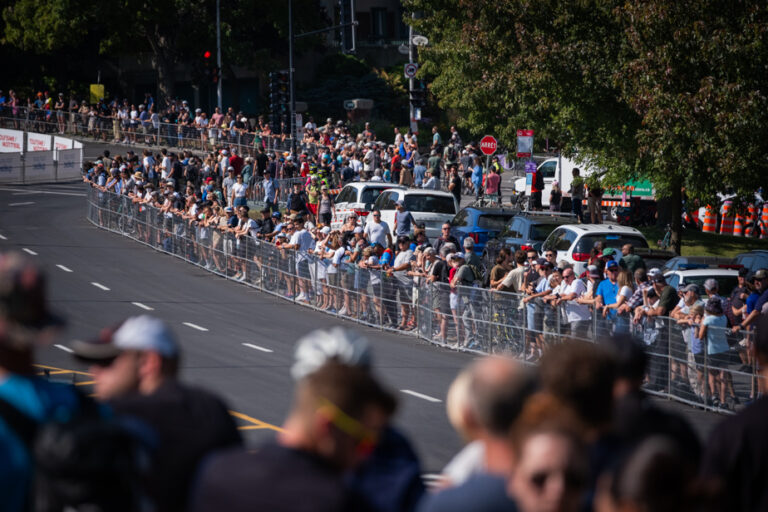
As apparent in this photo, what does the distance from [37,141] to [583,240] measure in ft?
126

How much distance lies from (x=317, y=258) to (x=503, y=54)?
40.0 ft

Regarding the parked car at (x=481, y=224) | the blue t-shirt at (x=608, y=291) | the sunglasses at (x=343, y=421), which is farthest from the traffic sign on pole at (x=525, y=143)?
the sunglasses at (x=343, y=421)

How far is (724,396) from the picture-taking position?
1355 cm

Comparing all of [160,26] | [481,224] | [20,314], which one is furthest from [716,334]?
[160,26]

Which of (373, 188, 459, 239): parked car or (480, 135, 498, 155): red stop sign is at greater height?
(480, 135, 498, 155): red stop sign

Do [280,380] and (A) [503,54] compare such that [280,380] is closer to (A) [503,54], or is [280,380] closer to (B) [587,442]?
(B) [587,442]

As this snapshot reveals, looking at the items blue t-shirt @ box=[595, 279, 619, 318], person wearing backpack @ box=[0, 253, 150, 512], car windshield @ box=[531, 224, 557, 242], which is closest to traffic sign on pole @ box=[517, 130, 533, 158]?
Answer: car windshield @ box=[531, 224, 557, 242]

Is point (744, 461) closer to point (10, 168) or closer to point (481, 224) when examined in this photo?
point (481, 224)

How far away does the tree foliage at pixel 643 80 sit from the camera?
2056cm

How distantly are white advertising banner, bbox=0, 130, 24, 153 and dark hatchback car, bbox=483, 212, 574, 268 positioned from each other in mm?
35423

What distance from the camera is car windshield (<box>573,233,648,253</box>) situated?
71.8 feet

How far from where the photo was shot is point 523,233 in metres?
24.7

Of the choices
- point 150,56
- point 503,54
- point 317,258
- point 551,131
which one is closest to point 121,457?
point 317,258

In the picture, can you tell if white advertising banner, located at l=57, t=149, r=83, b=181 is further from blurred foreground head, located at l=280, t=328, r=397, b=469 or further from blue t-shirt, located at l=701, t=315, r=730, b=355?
blurred foreground head, located at l=280, t=328, r=397, b=469
